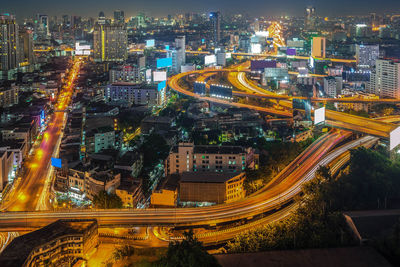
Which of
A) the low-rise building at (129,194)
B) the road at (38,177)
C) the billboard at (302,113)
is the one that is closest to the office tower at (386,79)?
the billboard at (302,113)

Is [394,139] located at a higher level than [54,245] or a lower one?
higher

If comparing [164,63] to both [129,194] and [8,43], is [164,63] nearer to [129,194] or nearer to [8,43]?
[8,43]

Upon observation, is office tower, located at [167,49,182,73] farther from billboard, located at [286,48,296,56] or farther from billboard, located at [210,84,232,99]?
billboard, located at [286,48,296,56]

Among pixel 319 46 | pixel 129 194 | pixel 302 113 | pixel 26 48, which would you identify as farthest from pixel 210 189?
pixel 319 46

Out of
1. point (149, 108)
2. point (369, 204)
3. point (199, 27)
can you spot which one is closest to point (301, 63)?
point (149, 108)

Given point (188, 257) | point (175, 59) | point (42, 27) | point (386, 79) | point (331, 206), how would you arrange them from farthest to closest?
point (42, 27) → point (175, 59) → point (386, 79) → point (331, 206) → point (188, 257)

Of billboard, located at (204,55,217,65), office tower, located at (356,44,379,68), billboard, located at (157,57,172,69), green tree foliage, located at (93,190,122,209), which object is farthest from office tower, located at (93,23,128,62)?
green tree foliage, located at (93,190,122,209)
